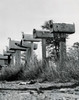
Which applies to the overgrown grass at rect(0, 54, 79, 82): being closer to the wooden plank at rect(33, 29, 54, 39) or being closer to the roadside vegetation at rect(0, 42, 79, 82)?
the roadside vegetation at rect(0, 42, 79, 82)

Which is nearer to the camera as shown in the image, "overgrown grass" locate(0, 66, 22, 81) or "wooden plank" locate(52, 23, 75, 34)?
"wooden plank" locate(52, 23, 75, 34)

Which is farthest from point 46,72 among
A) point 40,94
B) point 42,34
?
point 40,94

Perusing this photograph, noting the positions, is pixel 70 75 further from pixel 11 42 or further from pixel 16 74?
pixel 11 42

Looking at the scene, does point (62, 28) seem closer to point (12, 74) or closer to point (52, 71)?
point (52, 71)

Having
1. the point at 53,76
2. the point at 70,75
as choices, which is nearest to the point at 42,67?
the point at 53,76

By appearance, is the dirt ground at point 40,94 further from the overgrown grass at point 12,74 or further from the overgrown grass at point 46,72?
the overgrown grass at point 12,74

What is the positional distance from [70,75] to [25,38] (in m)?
7.03

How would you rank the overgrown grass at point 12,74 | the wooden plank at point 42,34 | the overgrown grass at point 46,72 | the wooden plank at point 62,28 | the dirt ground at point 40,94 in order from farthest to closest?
the overgrown grass at point 12,74 < the wooden plank at point 42,34 < the wooden plank at point 62,28 < the overgrown grass at point 46,72 < the dirt ground at point 40,94

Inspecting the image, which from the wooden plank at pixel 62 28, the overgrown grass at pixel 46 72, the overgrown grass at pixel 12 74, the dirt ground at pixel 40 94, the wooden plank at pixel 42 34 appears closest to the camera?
the dirt ground at pixel 40 94

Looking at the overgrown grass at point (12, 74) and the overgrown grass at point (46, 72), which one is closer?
the overgrown grass at point (46, 72)

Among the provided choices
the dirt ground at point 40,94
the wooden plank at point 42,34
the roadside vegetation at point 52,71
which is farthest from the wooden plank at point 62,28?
the dirt ground at point 40,94

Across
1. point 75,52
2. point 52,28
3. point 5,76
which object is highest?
point 52,28

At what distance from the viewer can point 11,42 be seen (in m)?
16.2

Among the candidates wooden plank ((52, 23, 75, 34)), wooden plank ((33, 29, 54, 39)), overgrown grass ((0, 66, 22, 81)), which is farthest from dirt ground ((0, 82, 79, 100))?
overgrown grass ((0, 66, 22, 81))
